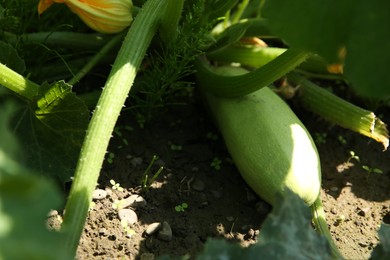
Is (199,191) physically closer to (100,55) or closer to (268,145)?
(268,145)

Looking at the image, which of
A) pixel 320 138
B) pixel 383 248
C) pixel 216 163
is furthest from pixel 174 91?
pixel 383 248

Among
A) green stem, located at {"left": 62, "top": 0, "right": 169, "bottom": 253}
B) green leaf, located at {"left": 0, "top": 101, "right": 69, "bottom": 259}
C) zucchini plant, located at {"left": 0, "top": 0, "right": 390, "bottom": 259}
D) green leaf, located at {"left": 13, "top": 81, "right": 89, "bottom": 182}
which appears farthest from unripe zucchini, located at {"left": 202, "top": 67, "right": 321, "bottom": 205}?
green leaf, located at {"left": 0, "top": 101, "right": 69, "bottom": 259}

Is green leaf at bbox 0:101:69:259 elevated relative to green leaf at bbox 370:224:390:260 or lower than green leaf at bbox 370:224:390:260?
elevated

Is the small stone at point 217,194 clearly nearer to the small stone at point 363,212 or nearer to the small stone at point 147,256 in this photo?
the small stone at point 147,256

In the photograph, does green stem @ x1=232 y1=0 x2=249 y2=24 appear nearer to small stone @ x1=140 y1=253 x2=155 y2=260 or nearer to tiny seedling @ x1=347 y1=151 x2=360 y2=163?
tiny seedling @ x1=347 y1=151 x2=360 y2=163

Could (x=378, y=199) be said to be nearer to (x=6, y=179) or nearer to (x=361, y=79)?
(x=361, y=79)
